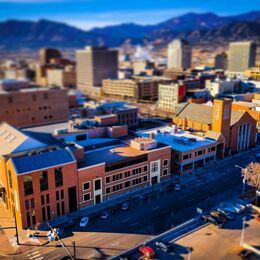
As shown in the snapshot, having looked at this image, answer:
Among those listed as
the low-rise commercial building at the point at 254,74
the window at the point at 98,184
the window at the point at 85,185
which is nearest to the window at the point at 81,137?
the window at the point at 98,184

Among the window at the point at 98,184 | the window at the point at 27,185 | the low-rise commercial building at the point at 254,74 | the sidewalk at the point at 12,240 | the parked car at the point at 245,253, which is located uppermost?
the low-rise commercial building at the point at 254,74

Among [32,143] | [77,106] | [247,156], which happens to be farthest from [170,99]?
[32,143]

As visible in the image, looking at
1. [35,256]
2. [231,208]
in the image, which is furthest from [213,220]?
[35,256]

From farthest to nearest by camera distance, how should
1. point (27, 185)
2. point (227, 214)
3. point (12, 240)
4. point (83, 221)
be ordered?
1. point (83, 221)
2. point (227, 214)
3. point (27, 185)
4. point (12, 240)

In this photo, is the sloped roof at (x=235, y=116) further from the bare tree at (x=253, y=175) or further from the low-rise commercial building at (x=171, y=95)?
the low-rise commercial building at (x=171, y=95)

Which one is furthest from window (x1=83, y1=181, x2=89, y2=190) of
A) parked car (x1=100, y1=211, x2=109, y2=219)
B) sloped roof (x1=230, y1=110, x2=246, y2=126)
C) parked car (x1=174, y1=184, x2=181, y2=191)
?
sloped roof (x1=230, y1=110, x2=246, y2=126)

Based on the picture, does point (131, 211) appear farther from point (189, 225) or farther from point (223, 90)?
point (223, 90)

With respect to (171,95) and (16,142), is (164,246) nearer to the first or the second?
(16,142)
